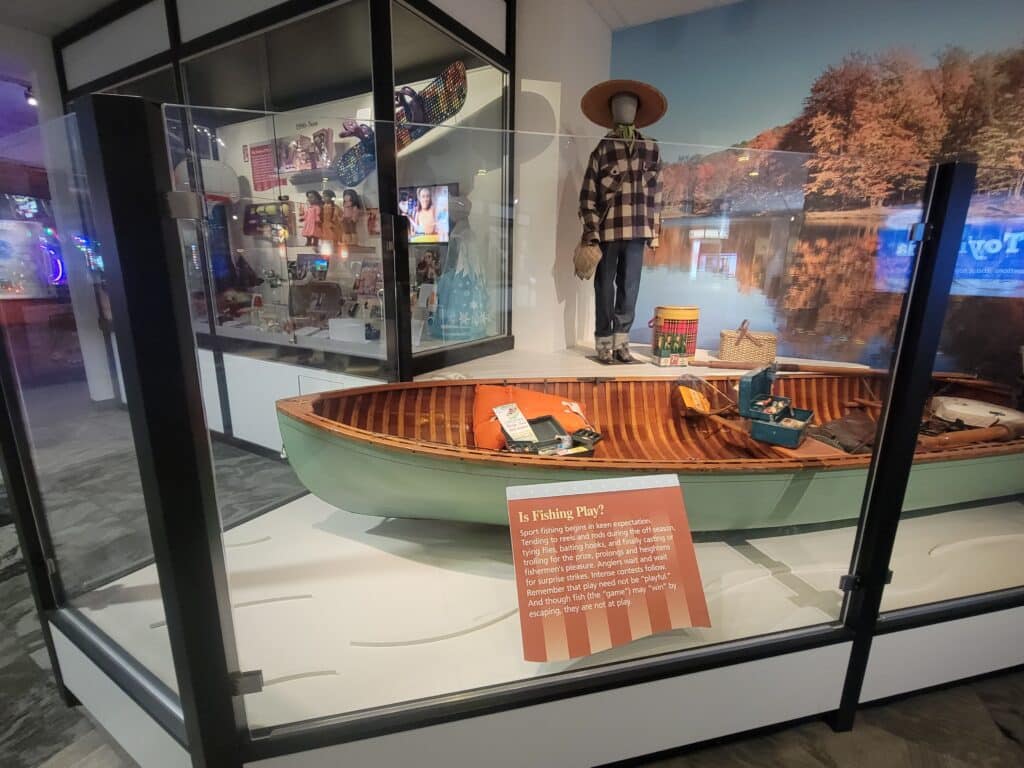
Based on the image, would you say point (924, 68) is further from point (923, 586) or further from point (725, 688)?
point (725, 688)

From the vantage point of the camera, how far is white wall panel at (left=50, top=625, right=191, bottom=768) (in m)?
1.01

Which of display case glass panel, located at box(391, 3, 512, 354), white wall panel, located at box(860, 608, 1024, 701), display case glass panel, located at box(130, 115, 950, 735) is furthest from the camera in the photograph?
display case glass panel, located at box(391, 3, 512, 354)

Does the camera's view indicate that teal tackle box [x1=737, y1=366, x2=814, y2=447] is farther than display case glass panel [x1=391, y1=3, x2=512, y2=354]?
No

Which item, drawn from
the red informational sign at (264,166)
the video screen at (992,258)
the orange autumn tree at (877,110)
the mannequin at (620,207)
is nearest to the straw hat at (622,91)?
the mannequin at (620,207)

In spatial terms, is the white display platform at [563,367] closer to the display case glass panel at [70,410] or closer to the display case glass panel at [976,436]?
the display case glass panel at [976,436]

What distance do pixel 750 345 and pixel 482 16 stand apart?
7.27ft

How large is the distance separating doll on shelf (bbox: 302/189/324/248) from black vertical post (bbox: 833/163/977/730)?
1692 millimetres

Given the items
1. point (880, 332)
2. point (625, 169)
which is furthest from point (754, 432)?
point (625, 169)

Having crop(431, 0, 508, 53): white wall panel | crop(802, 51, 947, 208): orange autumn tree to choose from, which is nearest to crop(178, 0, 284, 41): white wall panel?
crop(431, 0, 508, 53): white wall panel

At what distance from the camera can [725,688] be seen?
116 centimetres

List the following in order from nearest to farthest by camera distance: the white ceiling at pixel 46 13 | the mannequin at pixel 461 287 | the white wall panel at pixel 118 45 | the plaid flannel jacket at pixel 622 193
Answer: the plaid flannel jacket at pixel 622 193, the mannequin at pixel 461 287, the white wall panel at pixel 118 45, the white ceiling at pixel 46 13

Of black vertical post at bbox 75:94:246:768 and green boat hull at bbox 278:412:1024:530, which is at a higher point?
black vertical post at bbox 75:94:246:768

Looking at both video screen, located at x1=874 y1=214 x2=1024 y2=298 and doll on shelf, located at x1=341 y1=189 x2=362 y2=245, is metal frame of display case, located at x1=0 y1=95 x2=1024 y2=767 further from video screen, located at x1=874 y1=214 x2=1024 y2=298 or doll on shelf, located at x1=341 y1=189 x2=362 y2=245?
doll on shelf, located at x1=341 y1=189 x2=362 y2=245

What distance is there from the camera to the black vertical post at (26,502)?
1.14 metres
